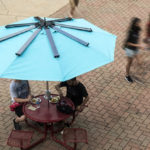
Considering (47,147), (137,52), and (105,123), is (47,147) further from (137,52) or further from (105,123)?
(137,52)

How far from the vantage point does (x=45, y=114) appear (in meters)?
6.82

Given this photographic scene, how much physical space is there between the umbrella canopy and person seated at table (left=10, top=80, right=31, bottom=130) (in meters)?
1.22

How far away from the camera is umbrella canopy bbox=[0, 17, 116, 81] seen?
552cm

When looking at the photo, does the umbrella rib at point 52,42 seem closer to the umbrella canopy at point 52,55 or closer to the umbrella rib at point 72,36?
the umbrella canopy at point 52,55

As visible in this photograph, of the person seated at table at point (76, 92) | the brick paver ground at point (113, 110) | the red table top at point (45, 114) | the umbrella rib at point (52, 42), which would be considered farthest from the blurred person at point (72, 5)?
the umbrella rib at point (52, 42)

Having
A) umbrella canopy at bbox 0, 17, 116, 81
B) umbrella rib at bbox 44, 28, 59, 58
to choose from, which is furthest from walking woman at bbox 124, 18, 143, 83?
umbrella rib at bbox 44, 28, 59, 58

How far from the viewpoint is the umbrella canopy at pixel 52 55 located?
5.52 m

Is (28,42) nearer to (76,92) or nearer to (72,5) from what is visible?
(76,92)

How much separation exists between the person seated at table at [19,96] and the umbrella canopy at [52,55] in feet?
4.00

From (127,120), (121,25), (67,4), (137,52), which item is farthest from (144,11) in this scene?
(127,120)

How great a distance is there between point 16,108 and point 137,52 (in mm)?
3872

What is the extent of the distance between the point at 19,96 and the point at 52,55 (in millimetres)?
1844

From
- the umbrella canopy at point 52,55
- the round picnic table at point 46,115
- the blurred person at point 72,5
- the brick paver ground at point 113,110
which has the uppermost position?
the umbrella canopy at point 52,55

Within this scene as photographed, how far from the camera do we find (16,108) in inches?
282
